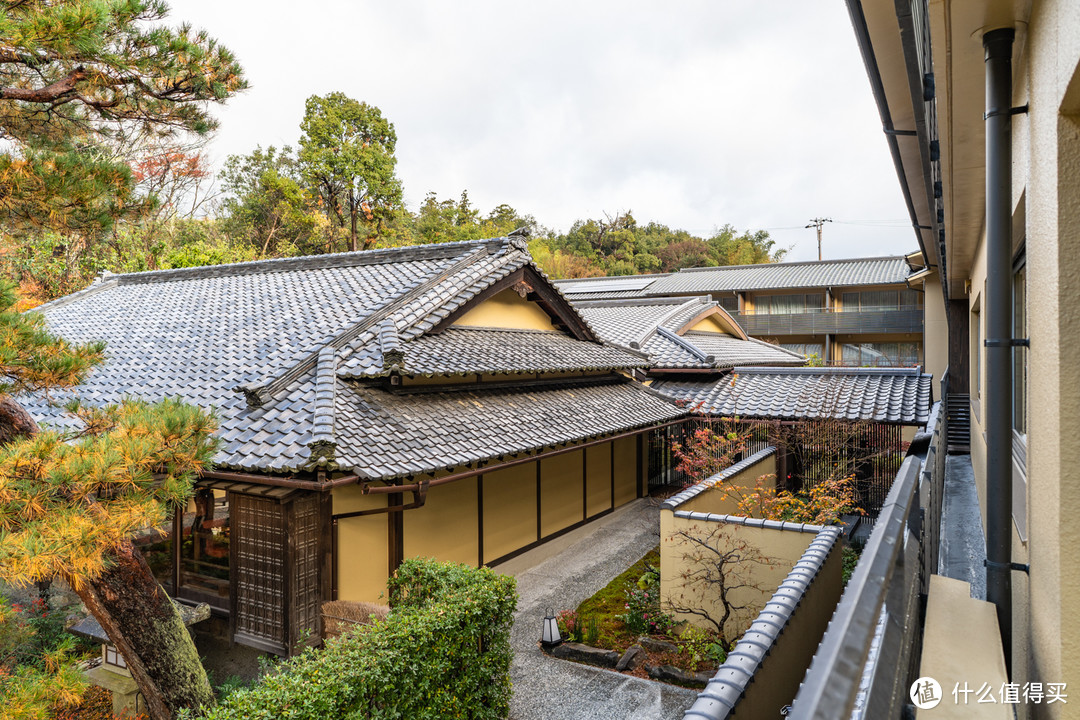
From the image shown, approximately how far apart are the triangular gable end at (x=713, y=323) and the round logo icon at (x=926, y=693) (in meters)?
17.4

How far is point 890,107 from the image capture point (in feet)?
12.4

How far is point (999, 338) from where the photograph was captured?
8.71 feet

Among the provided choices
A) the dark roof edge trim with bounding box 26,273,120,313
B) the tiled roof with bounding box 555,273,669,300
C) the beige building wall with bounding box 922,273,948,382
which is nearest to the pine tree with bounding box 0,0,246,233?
the dark roof edge trim with bounding box 26,273,120,313

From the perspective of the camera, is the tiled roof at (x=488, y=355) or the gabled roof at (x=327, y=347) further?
the tiled roof at (x=488, y=355)

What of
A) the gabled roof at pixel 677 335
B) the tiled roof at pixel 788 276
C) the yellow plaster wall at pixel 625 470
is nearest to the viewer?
the yellow plaster wall at pixel 625 470

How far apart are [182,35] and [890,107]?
17.2 feet

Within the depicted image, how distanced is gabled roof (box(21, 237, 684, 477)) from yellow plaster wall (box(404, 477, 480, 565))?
4.28ft

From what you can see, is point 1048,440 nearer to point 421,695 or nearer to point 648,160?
point 421,695

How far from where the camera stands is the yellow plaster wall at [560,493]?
1170 cm

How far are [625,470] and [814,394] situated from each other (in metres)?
4.90

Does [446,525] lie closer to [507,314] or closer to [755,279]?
[507,314]

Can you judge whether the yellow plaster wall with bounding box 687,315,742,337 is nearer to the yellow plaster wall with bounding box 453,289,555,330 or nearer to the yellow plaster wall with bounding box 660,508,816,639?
the yellow plaster wall with bounding box 453,289,555,330

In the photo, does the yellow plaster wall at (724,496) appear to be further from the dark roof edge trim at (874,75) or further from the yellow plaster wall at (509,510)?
the dark roof edge trim at (874,75)

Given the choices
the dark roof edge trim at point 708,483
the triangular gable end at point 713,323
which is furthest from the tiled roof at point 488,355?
the triangular gable end at point 713,323
